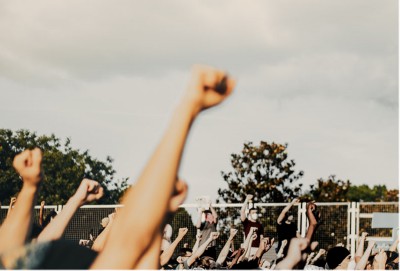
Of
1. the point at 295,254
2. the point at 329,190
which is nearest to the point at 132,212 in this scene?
the point at 295,254

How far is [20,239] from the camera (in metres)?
1.67

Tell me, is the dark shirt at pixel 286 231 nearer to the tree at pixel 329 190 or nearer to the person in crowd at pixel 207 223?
the person in crowd at pixel 207 223

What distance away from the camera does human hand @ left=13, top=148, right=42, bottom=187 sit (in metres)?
1.63

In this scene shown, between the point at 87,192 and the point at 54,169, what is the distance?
51773mm

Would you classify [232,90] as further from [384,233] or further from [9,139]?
[9,139]

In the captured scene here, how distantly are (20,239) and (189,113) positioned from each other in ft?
2.07

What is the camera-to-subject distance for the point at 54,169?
52812 millimetres

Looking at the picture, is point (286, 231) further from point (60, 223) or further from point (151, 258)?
point (151, 258)

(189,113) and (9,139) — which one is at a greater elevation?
(9,139)

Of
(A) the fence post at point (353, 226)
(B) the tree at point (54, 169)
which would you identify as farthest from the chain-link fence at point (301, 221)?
(B) the tree at point (54, 169)

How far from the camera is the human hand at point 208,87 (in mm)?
1218

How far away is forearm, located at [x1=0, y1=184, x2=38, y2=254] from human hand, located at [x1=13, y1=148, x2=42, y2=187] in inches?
1.7

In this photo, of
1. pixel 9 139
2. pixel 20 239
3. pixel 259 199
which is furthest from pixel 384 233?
pixel 9 139

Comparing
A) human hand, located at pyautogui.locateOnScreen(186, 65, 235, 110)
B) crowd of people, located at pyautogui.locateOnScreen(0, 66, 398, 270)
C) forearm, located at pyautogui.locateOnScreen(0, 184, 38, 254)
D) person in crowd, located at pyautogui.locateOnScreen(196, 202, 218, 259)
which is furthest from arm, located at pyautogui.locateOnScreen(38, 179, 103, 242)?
person in crowd, located at pyautogui.locateOnScreen(196, 202, 218, 259)
